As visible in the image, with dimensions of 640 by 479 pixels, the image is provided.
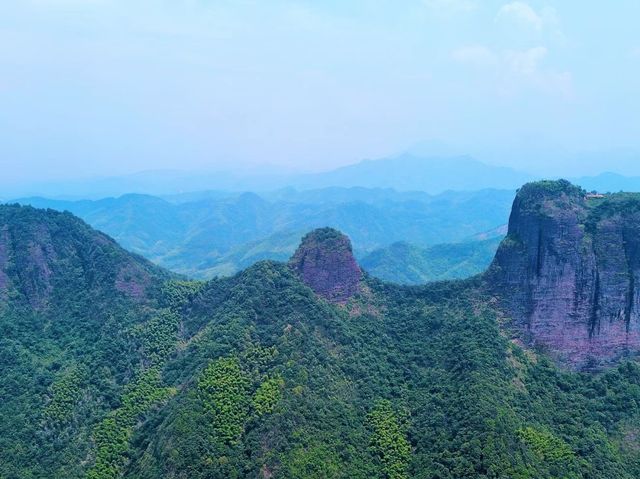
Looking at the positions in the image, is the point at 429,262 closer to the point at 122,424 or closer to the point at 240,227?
the point at 122,424

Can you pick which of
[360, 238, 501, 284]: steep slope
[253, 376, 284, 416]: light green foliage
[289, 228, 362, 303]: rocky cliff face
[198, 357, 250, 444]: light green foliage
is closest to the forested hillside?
[360, 238, 501, 284]: steep slope

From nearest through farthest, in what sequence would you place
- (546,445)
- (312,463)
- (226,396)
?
1. (312,463)
2. (546,445)
3. (226,396)

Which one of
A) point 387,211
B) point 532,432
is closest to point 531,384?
point 532,432

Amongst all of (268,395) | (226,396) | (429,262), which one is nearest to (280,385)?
(268,395)

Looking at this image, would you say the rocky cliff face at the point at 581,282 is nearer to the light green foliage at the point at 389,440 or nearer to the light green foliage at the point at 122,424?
the light green foliage at the point at 389,440

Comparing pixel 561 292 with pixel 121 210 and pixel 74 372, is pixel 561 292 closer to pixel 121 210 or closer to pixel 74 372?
pixel 74 372

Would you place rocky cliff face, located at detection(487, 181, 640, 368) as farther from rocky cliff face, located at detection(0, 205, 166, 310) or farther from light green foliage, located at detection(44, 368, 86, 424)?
rocky cliff face, located at detection(0, 205, 166, 310)

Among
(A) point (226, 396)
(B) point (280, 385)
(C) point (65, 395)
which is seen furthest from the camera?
(C) point (65, 395)
